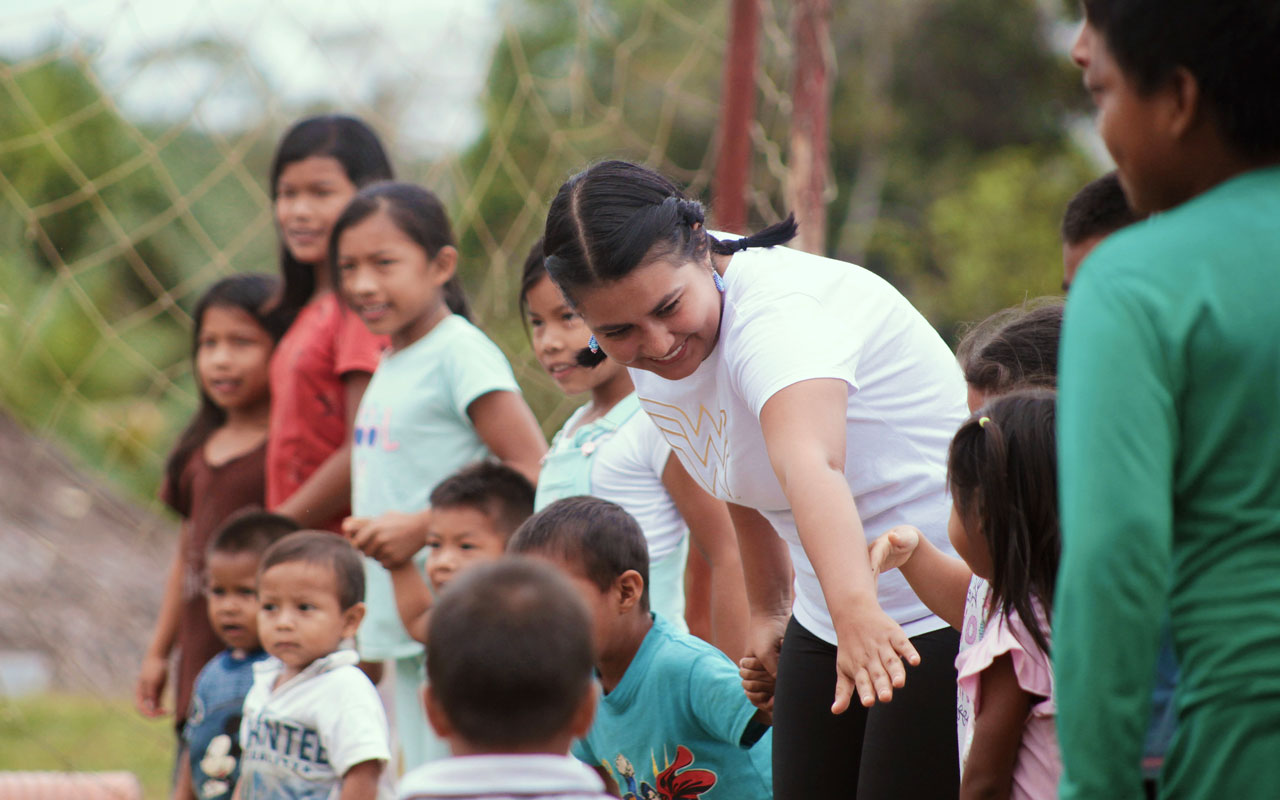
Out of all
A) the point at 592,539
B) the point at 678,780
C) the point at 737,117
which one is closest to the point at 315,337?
the point at 592,539

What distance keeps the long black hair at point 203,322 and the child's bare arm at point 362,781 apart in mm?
1395

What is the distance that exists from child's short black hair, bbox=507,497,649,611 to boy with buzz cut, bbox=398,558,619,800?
862 mm

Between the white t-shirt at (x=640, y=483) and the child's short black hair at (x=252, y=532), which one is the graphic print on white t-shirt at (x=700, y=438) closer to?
the white t-shirt at (x=640, y=483)

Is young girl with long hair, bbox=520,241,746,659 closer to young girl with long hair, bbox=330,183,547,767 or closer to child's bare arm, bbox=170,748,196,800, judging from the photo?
young girl with long hair, bbox=330,183,547,767

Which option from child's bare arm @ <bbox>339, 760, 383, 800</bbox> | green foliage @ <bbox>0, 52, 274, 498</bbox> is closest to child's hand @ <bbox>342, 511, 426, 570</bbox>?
child's bare arm @ <bbox>339, 760, 383, 800</bbox>

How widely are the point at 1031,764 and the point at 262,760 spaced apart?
5.28 feet

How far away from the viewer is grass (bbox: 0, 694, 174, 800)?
5918mm

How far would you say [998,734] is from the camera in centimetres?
163

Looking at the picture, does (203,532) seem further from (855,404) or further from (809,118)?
(809,118)

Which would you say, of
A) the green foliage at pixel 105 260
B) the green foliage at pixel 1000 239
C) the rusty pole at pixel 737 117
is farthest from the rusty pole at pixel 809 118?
the green foliage at pixel 1000 239

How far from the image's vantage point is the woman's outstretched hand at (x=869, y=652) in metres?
1.43

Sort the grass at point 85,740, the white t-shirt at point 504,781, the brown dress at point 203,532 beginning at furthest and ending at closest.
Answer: the grass at point 85,740 < the brown dress at point 203,532 < the white t-shirt at point 504,781

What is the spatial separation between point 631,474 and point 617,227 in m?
0.89

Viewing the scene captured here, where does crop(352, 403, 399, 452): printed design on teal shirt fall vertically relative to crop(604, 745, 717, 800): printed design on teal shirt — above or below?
above
